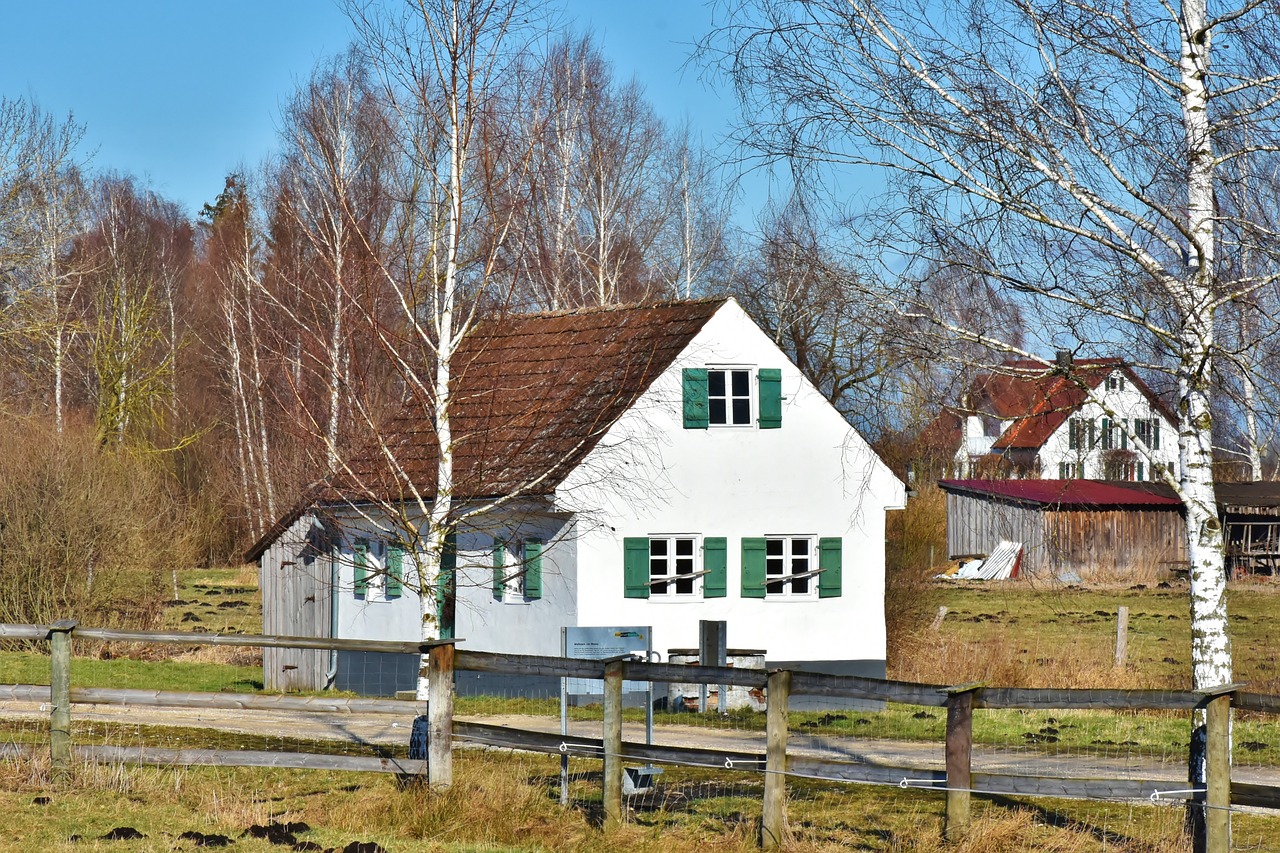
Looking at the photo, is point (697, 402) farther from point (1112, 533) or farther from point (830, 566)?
point (1112, 533)

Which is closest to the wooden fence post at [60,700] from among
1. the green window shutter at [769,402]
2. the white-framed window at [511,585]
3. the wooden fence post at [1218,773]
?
the wooden fence post at [1218,773]

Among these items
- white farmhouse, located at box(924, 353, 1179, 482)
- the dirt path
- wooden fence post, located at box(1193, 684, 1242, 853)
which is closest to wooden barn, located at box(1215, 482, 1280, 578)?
the dirt path

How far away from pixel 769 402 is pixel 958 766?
1603 cm

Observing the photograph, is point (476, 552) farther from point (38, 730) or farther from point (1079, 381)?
point (1079, 381)

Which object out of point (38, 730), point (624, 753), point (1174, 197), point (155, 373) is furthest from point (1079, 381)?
point (155, 373)

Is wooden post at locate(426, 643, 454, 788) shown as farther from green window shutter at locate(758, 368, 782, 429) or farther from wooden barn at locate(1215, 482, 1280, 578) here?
wooden barn at locate(1215, 482, 1280, 578)

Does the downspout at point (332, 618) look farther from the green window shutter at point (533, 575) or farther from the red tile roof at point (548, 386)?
the green window shutter at point (533, 575)

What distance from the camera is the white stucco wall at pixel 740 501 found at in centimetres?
2383

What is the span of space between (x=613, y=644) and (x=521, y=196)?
4955 mm

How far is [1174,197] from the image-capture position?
10.2 meters

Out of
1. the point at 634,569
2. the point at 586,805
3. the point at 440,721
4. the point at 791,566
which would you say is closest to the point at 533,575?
the point at 634,569

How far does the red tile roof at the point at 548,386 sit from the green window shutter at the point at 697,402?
22.4 inches

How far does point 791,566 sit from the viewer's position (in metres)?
24.8

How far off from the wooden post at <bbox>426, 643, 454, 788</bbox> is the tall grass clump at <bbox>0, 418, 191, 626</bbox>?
62.3 ft
